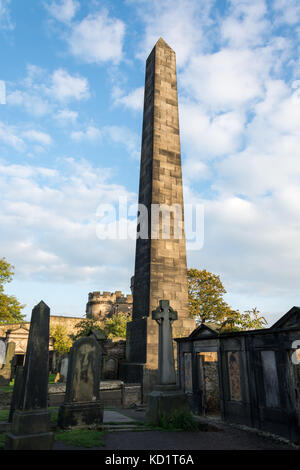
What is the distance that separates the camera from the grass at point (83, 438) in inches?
211

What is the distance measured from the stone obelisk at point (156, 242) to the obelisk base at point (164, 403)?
12.6 feet

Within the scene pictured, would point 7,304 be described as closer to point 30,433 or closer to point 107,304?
point 107,304

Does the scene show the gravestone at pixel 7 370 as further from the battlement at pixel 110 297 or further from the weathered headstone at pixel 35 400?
the battlement at pixel 110 297

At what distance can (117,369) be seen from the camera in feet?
44.4

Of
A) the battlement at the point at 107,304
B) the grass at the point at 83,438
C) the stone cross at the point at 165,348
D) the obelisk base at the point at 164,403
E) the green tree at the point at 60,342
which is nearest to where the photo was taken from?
the grass at the point at 83,438

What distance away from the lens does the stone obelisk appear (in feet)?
40.7

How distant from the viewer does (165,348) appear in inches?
334

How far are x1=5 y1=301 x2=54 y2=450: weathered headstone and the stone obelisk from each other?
288 inches

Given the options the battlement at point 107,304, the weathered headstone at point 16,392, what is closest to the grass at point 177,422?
the weathered headstone at point 16,392

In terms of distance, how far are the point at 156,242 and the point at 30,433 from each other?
9.71 meters

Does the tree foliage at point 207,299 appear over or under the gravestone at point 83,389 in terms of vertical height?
over
